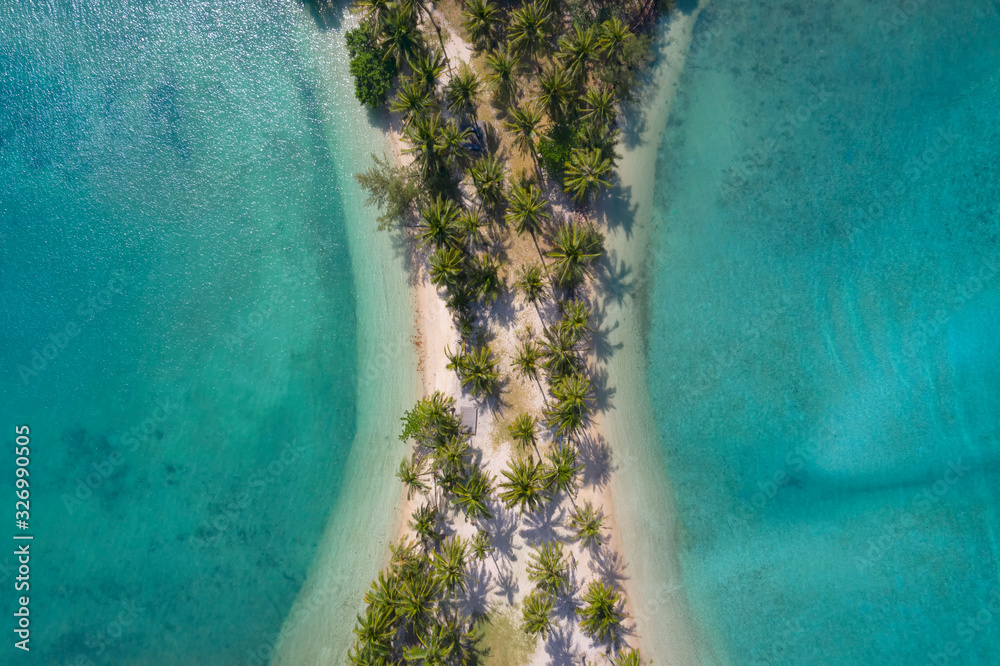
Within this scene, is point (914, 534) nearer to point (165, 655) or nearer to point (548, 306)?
point (548, 306)

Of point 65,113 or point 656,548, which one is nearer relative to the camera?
point 656,548

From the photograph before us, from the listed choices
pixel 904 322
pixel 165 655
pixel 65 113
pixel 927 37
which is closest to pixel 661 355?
pixel 904 322

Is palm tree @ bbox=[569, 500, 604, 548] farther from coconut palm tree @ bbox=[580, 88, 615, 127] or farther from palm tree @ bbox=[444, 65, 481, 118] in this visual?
palm tree @ bbox=[444, 65, 481, 118]

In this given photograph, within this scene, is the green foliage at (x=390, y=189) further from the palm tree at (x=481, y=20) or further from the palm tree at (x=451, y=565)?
the palm tree at (x=451, y=565)

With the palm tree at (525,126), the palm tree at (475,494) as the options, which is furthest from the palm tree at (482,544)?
the palm tree at (525,126)

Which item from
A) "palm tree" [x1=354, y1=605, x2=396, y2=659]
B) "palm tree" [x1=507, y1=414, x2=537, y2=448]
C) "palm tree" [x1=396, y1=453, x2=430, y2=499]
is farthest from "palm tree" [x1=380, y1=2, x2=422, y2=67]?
"palm tree" [x1=354, y1=605, x2=396, y2=659]

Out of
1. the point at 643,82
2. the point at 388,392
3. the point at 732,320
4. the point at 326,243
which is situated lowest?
the point at 388,392
